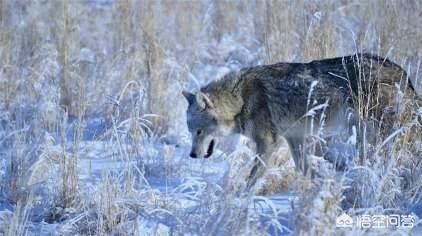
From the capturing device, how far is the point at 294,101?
233 inches

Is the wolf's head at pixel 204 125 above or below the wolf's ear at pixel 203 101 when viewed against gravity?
below

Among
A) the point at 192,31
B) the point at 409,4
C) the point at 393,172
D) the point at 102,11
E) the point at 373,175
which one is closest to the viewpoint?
the point at 373,175

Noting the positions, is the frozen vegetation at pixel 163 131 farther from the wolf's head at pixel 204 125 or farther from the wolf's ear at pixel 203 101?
the wolf's ear at pixel 203 101

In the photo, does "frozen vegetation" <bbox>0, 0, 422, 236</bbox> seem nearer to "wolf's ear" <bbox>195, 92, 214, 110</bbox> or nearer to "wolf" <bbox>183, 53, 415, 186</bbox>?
"wolf" <bbox>183, 53, 415, 186</bbox>

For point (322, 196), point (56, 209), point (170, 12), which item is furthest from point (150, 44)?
point (322, 196)

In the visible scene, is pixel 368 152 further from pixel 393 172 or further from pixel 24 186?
pixel 24 186

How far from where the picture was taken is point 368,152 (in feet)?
16.8

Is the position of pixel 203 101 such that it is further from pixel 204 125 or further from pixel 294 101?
pixel 294 101

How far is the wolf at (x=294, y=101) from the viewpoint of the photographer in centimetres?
541

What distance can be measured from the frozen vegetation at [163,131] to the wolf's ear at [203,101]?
45 cm

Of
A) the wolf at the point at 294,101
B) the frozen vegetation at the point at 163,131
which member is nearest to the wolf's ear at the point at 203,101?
the wolf at the point at 294,101

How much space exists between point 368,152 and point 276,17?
349 cm

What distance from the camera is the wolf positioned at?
5406mm

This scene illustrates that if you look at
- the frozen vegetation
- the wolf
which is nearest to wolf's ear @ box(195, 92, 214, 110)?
the wolf
